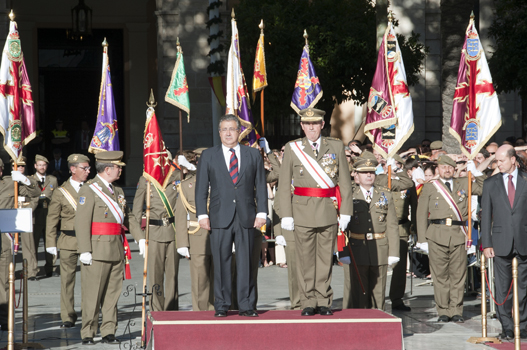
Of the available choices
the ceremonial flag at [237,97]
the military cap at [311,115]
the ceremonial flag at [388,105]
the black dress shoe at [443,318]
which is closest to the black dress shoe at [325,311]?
the military cap at [311,115]

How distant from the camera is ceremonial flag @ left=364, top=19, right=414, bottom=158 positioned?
11539 millimetres

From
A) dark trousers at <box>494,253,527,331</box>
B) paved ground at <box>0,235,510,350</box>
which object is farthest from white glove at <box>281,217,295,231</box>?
dark trousers at <box>494,253,527,331</box>

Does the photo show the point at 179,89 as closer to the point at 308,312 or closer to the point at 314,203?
the point at 314,203

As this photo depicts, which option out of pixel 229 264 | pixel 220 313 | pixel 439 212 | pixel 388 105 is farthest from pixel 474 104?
pixel 220 313

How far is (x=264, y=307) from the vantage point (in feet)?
34.7

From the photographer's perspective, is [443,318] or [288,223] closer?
[288,223]

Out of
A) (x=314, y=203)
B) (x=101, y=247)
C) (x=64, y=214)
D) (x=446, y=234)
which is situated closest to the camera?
(x=314, y=203)

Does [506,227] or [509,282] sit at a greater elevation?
[506,227]

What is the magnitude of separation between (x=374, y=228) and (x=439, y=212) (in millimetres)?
1360

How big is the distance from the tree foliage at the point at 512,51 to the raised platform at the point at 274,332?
9099 millimetres

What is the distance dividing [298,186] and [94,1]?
52.5ft

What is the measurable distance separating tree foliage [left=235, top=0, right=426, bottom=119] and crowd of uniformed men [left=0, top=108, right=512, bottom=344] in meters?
6.86

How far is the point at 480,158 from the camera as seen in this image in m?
12.4

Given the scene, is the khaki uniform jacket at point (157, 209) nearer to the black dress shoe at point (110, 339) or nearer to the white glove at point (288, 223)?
the black dress shoe at point (110, 339)
